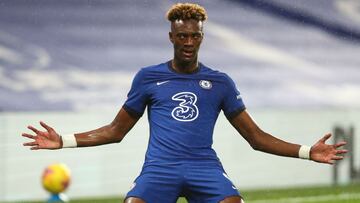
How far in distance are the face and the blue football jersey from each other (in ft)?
0.44

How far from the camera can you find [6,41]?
1491cm

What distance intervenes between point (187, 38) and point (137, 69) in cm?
1043

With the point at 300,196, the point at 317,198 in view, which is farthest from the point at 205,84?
the point at 300,196

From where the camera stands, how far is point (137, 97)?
18.2 ft

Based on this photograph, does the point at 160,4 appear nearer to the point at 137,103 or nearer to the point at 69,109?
the point at 69,109

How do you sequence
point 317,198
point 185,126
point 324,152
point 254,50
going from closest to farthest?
1. point 185,126
2. point 324,152
3. point 317,198
4. point 254,50

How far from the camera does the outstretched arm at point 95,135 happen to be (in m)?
5.67

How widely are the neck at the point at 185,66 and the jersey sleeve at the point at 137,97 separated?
192mm

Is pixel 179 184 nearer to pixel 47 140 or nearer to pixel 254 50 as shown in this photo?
pixel 47 140

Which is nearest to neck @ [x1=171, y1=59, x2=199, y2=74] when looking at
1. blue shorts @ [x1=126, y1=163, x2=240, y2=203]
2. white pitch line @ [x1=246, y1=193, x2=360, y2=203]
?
blue shorts @ [x1=126, y1=163, x2=240, y2=203]

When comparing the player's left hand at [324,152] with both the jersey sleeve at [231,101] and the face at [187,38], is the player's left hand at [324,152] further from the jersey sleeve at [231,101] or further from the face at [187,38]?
the face at [187,38]

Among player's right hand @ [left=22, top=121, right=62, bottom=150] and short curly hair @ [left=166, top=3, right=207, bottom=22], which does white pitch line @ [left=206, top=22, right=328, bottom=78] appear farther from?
short curly hair @ [left=166, top=3, right=207, bottom=22]

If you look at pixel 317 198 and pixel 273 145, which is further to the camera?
pixel 317 198

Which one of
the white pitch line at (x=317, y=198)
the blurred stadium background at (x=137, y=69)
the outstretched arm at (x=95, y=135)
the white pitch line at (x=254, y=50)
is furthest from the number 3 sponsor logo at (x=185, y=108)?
the white pitch line at (x=254, y=50)
